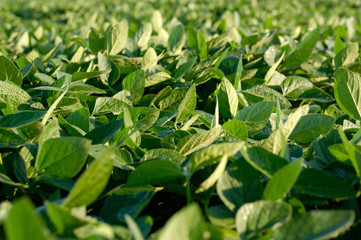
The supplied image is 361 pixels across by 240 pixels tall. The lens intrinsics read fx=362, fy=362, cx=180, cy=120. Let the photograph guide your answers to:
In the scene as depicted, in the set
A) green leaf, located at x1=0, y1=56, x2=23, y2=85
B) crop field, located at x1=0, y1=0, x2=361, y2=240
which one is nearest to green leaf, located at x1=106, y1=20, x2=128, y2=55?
crop field, located at x1=0, y1=0, x2=361, y2=240

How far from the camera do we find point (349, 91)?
1.23 metres

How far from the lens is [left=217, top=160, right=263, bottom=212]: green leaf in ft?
2.88

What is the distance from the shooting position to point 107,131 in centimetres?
110

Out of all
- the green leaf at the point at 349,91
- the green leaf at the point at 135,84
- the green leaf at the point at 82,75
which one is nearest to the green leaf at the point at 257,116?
the green leaf at the point at 349,91

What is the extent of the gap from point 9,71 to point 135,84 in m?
0.51

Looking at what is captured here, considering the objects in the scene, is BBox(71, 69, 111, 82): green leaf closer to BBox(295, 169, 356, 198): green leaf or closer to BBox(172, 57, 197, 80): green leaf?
BBox(172, 57, 197, 80): green leaf

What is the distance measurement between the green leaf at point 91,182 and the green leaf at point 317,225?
379 millimetres

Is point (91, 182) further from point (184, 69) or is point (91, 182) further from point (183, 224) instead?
point (184, 69)

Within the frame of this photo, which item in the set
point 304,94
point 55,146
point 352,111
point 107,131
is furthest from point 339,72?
point 55,146

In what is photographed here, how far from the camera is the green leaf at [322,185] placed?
0.88 meters

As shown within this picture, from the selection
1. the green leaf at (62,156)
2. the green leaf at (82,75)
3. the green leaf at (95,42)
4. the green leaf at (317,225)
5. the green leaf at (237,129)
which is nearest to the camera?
the green leaf at (317,225)

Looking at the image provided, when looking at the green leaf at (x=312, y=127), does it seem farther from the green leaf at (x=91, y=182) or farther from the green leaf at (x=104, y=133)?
the green leaf at (x=91, y=182)

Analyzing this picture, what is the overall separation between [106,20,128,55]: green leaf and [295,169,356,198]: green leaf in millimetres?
1294

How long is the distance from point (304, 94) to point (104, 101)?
3.14 ft
